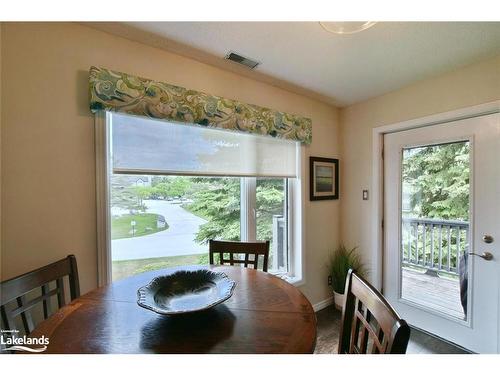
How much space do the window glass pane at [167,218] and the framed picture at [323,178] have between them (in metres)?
0.90

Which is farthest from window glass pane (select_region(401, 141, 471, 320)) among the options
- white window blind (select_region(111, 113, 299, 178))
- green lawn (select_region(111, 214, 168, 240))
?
green lawn (select_region(111, 214, 168, 240))

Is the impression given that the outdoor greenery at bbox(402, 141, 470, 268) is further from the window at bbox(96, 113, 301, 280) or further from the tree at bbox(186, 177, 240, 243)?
the tree at bbox(186, 177, 240, 243)

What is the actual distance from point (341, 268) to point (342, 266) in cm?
A: 3

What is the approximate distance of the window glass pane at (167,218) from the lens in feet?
5.01

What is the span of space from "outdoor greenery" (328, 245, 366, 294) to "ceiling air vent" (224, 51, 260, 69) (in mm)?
2147

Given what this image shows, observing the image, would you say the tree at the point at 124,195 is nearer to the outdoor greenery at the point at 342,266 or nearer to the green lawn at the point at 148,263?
the green lawn at the point at 148,263

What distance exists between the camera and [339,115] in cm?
269

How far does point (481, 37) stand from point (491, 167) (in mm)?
913

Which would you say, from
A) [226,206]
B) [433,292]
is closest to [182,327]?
[226,206]

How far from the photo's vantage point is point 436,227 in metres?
1.98

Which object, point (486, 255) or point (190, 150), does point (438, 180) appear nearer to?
point (486, 255)

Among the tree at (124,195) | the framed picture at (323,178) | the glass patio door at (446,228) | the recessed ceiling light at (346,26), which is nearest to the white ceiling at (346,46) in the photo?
the recessed ceiling light at (346,26)

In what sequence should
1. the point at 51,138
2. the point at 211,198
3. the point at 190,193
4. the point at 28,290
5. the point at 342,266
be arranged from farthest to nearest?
the point at 342,266, the point at 211,198, the point at 190,193, the point at 51,138, the point at 28,290
